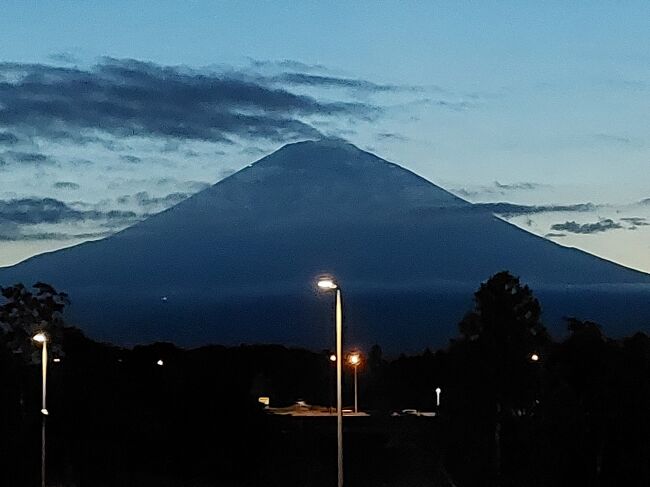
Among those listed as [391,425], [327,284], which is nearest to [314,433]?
[391,425]

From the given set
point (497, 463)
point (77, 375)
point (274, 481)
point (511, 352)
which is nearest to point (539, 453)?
point (497, 463)

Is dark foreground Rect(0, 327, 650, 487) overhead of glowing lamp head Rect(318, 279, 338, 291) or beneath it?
beneath

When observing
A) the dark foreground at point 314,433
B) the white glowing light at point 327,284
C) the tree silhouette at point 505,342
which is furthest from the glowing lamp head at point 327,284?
the tree silhouette at point 505,342

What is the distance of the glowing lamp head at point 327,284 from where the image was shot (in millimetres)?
20844

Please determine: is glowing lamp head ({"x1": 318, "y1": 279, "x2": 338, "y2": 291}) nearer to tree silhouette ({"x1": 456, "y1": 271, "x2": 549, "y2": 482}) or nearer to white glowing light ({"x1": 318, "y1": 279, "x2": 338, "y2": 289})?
white glowing light ({"x1": 318, "y1": 279, "x2": 338, "y2": 289})

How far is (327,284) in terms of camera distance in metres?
20.9

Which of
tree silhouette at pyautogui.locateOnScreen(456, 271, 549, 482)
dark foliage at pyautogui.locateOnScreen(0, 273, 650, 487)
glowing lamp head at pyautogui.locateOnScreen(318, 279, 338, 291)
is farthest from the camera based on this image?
tree silhouette at pyautogui.locateOnScreen(456, 271, 549, 482)

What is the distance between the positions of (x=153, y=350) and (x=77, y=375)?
3639 cm

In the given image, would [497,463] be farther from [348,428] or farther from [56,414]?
[348,428]

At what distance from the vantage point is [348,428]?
60188 millimetres

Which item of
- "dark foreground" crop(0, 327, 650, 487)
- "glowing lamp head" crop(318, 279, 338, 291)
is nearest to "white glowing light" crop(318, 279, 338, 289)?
"glowing lamp head" crop(318, 279, 338, 291)

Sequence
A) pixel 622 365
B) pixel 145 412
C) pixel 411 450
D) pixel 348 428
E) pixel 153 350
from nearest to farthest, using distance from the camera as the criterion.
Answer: pixel 622 365 < pixel 145 412 < pixel 411 450 < pixel 348 428 < pixel 153 350

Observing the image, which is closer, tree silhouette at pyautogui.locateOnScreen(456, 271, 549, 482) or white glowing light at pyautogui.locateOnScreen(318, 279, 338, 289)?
white glowing light at pyautogui.locateOnScreen(318, 279, 338, 289)

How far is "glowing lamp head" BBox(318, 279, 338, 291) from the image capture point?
2084 centimetres
